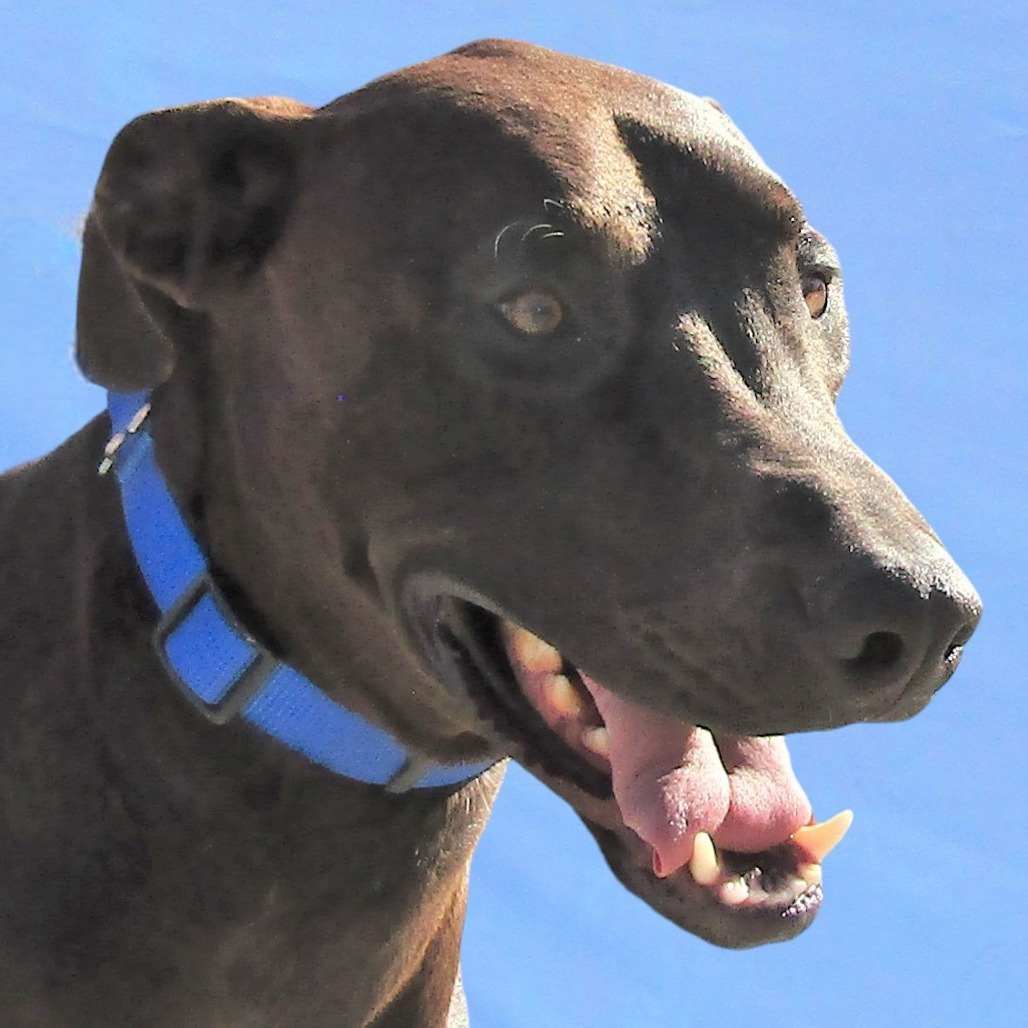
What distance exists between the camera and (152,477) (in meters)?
2.01

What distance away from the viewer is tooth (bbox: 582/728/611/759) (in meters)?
1.79

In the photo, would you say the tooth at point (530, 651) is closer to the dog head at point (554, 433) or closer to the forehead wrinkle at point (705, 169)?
the dog head at point (554, 433)

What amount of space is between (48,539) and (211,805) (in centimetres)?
40

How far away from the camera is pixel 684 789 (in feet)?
5.73

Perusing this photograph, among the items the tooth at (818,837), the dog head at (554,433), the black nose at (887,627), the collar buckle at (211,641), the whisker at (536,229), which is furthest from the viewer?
the collar buckle at (211,641)

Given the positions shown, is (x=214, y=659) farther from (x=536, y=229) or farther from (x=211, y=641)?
(x=536, y=229)

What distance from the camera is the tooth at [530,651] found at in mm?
1812

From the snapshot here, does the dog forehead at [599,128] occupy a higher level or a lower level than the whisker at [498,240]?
higher

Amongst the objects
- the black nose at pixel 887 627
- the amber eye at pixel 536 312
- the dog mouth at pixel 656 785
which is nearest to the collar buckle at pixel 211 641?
the dog mouth at pixel 656 785

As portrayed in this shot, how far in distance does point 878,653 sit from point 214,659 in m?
0.79

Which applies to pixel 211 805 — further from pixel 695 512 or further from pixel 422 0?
pixel 422 0

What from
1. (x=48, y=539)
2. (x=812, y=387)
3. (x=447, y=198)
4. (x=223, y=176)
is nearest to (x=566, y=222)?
(x=447, y=198)

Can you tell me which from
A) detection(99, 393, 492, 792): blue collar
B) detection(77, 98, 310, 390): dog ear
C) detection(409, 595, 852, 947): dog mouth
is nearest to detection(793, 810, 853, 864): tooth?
detection(409, 595, 852, 947): dog mouth

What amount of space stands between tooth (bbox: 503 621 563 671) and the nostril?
15.5 inches
